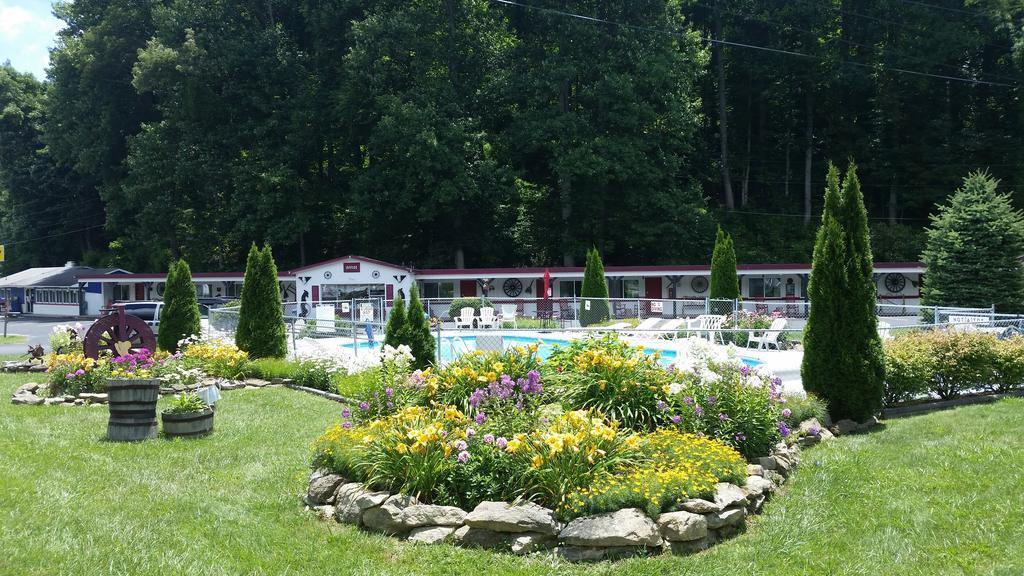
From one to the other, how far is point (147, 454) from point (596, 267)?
2085 centimetres

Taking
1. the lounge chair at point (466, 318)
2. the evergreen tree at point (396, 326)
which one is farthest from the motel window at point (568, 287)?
the evergreen tree at point (396, 326)

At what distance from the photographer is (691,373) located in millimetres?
8094

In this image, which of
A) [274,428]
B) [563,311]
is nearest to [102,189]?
[563,311]

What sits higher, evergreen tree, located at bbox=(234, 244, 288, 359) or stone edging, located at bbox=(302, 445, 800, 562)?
evergreen tree, located at bbox=(234, 244, 288, 359)

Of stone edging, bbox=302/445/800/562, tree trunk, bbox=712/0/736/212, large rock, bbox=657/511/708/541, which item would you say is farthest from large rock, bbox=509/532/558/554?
tree trunk, bbox=712/0/736/212

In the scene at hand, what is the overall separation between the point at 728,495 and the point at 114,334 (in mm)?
12605

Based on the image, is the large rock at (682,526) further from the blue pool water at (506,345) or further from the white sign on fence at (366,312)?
the white sign on fence at (366,312)

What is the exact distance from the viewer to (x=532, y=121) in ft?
127

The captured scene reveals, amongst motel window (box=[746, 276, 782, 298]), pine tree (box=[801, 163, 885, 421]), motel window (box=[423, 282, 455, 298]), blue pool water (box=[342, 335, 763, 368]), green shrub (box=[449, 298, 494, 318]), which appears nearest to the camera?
pine tree (box=[801, 163, 885, 421])

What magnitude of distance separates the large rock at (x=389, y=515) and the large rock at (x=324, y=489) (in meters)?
0.65

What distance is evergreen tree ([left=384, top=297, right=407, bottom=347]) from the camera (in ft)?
44.4

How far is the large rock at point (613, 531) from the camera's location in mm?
5332

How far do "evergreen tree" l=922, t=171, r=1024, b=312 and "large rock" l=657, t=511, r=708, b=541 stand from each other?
23.9 metres

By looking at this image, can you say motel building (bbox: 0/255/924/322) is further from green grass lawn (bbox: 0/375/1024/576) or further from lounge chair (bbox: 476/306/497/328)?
green grass lawn (bbox: 0/375/1024/576)
